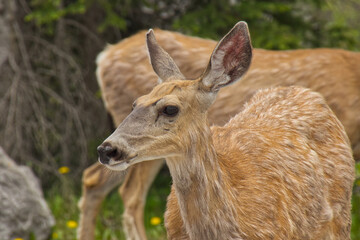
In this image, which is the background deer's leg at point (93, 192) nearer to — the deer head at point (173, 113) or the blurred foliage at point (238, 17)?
the blurred foliage at point (238, 17)

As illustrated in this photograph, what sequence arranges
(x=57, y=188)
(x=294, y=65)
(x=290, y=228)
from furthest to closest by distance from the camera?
(x=57, y=188) < (x=294, y=65) < (x=290, y=228)

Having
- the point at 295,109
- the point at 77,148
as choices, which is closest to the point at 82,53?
the point at 77,148

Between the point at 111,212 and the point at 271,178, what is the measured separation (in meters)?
3.85

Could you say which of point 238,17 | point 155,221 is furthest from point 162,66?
point 238,17

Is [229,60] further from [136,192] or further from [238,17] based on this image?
[238,17]

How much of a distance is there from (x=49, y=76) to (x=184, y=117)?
5.29 m

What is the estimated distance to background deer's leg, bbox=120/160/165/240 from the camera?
711cm

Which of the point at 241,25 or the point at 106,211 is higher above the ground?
the point at 241,25

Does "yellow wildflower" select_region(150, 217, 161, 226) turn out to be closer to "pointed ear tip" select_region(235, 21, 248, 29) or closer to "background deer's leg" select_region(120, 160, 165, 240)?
"background deer's leg" select_region(120, 160, 165, 240)

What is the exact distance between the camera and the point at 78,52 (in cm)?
924

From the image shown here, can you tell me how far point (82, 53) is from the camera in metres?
9.20

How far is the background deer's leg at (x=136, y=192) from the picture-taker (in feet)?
23.3

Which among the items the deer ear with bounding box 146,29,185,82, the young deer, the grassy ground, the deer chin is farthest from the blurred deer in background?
the deer chin

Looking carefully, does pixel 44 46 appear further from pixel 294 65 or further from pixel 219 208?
pixel 219 208
